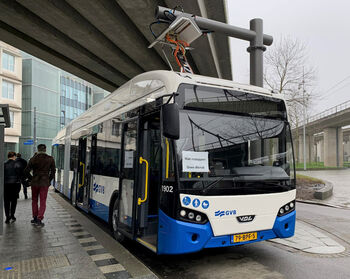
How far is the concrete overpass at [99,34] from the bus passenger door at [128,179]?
4.63 metres

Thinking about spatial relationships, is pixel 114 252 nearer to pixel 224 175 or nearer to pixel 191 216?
pixel 191 216

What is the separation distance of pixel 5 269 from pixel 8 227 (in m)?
3.40

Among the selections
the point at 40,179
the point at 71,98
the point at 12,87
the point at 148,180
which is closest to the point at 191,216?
the point at 148,180

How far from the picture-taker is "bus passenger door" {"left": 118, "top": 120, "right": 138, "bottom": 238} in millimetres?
5902

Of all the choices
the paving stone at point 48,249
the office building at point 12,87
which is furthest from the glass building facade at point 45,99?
the paving stone at point 48,249

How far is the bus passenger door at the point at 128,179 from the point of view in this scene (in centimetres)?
590

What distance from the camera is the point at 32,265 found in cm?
511

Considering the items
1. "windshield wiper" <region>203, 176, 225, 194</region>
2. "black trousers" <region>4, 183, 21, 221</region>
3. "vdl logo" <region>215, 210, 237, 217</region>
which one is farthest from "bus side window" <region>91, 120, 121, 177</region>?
"vdl logo" <region>215, 210, 237, 217</region>

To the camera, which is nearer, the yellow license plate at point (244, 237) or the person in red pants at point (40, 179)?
the yellow license plate at point (244, 237)

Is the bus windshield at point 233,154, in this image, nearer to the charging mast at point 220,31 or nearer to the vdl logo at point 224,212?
the vdl logo at point 224,212

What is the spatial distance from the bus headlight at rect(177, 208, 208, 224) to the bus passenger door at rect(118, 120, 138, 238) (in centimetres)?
134

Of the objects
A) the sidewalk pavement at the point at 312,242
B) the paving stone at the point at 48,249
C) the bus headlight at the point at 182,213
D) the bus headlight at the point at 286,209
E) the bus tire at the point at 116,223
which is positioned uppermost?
the bus headlight at the point at 182,213

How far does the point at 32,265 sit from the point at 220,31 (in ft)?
19.9

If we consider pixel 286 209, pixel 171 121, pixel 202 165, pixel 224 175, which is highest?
pixel 171 121
